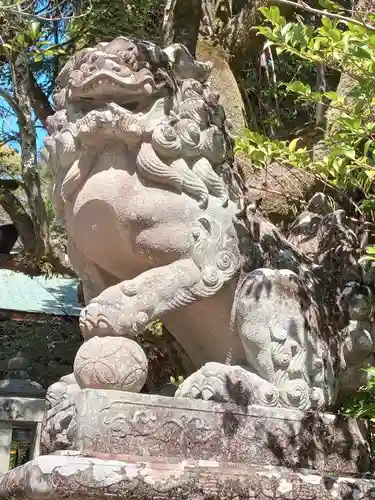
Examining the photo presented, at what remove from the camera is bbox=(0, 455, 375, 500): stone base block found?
2.06m

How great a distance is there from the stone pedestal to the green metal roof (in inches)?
281

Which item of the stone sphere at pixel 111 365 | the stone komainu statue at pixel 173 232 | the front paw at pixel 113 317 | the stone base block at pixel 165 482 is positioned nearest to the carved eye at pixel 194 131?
the stone komainu statue at pixel 173 232

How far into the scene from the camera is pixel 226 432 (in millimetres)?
2395

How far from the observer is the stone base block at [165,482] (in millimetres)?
2061

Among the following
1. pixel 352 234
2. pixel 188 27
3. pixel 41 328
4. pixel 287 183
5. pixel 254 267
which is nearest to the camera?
pixel 254 267

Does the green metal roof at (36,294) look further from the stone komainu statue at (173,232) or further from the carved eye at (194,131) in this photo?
the carved eye at (194,131)

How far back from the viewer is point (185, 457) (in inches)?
91.2

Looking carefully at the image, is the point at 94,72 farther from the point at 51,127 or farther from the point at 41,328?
the point at 41,328

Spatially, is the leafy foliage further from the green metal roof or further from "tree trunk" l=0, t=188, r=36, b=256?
the green metal roof

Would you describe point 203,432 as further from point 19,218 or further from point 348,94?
point 19,218

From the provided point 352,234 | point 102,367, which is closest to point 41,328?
point 352,234

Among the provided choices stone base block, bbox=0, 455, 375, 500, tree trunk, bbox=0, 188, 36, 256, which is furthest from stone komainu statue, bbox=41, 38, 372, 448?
tree trunk, bbox=0, 188, 36, 256

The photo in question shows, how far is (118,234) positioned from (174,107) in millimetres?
521

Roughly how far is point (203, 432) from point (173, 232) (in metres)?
0.69
